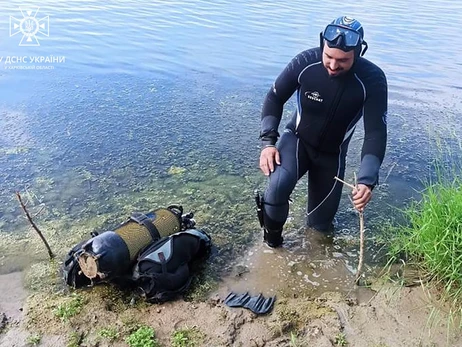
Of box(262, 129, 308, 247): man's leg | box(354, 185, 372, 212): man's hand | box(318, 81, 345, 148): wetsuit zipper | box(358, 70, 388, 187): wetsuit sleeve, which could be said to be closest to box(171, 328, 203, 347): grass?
box(262, 129, 308, 247): man's leg

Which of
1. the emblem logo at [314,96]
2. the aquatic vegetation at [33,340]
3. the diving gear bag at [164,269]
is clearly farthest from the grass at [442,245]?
the aquatic vegetation at [33,340]

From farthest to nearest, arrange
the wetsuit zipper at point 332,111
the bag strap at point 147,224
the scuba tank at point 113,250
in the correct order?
the wetsuit zipper at point 332,111
the bag strap at point 147,224
the scuba tank at point 113,250

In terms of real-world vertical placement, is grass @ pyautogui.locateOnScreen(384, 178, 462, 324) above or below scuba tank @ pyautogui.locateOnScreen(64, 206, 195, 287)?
above

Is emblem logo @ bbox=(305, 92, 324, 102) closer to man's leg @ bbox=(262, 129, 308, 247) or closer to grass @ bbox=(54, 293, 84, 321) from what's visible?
man's leg @ bbox=(262, 129, 308, 247)

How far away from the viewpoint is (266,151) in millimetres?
3703

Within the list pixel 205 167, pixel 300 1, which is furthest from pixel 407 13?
pixel 205 167

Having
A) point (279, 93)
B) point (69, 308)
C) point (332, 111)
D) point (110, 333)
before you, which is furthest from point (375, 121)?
point (69, 308)

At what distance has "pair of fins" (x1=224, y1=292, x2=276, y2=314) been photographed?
3150mm

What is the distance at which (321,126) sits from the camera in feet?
12.3

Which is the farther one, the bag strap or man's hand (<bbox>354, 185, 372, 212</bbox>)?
the bag strap

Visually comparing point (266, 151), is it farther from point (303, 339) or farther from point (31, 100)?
point (31, 100)

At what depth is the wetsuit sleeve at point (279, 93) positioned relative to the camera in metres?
3.65

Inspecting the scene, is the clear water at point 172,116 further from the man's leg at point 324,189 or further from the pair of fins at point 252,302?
the pair of fins at point 252,302

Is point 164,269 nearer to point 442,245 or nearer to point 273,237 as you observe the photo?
point 273,237
